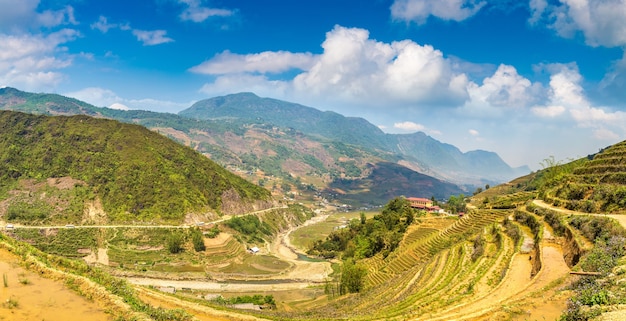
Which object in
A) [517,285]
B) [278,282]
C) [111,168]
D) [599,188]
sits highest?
[111,168]

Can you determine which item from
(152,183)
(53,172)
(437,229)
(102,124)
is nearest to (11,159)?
(53,172)

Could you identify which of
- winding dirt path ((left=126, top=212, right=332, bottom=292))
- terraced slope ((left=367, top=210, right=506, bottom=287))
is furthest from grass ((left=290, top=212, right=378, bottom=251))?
terraced slope ((left=367, top=210, right=506, bottom=287))

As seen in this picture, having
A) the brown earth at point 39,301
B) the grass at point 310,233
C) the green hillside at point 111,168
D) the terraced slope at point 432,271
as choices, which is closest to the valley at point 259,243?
the brown earth at point 39,301

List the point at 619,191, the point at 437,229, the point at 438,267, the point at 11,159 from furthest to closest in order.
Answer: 1. the point at 11,159
2. the point at 437,229
3. the point at 438,267
4. the point at 619,191

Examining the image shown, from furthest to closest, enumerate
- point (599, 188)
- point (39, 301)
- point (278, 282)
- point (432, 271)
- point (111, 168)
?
1. point (111, 168)
2. point (278, 282)
3. point (432, 271)
4. point (599, 188)
5. point (39, 301)

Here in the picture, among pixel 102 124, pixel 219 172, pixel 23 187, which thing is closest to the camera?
pixel 23 187

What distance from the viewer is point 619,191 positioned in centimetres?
3131

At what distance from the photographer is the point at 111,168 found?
100750 mm

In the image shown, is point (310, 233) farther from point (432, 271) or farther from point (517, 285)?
point (517, 285)

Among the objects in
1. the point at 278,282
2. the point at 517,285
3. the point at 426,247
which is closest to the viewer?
the point at 517,285

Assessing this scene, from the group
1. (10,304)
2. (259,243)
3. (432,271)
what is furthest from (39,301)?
(259,243)

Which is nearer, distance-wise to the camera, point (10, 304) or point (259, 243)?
point (10, 304)

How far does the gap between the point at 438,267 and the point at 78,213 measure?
84.3 metres

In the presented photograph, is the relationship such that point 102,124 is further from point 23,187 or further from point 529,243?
point 529,243
